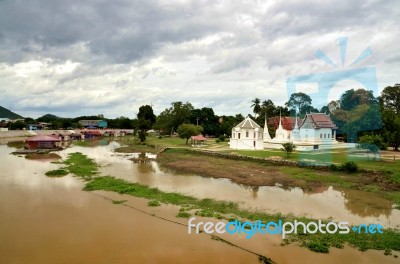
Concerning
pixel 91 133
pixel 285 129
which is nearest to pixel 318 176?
pixel 285 129

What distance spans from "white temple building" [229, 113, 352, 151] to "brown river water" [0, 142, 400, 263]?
775 inches

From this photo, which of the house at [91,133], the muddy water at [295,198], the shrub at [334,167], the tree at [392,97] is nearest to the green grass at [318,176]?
the shrub at [334,167]

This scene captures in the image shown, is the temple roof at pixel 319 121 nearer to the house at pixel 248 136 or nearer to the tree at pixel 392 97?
the house at pixel 248 136

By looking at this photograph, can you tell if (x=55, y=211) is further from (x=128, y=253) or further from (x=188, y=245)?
(x=188, y=245)

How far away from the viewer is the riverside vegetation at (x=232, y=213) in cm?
1051

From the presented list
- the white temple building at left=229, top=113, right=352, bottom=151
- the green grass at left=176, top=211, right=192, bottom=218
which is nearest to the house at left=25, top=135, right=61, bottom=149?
the white temple building at left=229, top=113, right=352, bottom=151

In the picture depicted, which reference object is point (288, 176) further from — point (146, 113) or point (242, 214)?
point (146, 113)

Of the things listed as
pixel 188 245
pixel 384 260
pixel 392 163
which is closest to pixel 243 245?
pixel 188 245

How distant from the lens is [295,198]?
17.1 meters

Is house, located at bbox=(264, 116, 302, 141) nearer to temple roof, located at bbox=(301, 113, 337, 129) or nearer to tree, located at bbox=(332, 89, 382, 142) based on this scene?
temple roof, located at bbox=(301, 113, 337, 129)

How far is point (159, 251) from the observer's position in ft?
32.8

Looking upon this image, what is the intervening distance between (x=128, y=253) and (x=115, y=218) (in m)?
3.63
